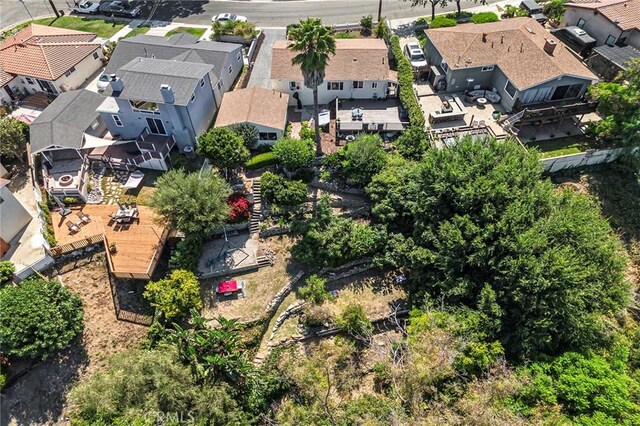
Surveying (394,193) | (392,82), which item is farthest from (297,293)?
(392,82)

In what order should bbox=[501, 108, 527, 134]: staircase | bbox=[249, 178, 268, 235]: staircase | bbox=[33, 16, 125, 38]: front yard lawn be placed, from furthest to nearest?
bbox=[33, 16, 125, 38]: front yard lawn
bbox=[501, 108, 527, 134]: staircase
bbox=[249, 178, 268, 235]: staircase

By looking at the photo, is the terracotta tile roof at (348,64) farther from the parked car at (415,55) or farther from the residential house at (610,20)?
the residential house at (610,20)

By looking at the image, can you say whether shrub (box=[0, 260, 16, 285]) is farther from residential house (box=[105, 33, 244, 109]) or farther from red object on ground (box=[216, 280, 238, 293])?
residential house (box=[105, 33, 244, 109])

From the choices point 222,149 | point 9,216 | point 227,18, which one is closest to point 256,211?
point 222,149

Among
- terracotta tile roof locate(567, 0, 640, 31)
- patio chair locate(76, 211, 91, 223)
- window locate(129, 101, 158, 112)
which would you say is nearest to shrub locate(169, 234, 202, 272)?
patio chair locate(76, 211, 91, 223)

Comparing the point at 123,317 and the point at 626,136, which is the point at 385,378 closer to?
the point at 123,317

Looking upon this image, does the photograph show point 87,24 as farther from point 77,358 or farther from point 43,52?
point 77,358

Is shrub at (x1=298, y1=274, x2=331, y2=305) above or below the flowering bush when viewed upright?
below
